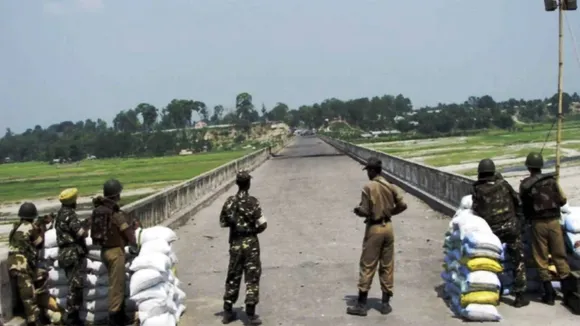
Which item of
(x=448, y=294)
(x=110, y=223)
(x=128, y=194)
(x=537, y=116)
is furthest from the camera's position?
(x=537, y=116)

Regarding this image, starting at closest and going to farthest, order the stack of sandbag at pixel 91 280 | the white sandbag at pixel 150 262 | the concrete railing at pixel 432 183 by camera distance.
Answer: the white sandbag at pixel 150 262, the stack of sandbag at pixel 91 280, the concrete railing at pixel 432 183

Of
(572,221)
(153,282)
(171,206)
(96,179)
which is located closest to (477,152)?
(96,179)

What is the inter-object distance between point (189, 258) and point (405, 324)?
5.85 m

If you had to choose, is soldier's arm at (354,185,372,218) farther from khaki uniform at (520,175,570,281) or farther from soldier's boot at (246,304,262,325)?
khaki uniform at (520,175,570,281)

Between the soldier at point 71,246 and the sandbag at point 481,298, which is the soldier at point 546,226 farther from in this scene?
the soldier at point 71,246

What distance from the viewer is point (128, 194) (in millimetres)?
42969

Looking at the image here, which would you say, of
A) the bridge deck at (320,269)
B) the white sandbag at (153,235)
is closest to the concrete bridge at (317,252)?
the bridge deck at (320,269)

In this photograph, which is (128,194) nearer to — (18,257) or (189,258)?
(189,258)

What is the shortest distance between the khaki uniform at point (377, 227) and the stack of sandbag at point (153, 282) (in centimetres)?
213

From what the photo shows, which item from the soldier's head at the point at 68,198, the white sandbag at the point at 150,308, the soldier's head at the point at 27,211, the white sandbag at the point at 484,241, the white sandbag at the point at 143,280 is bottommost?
the white sandbag at the point at 150,308

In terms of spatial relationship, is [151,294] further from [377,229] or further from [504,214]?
[504,214]

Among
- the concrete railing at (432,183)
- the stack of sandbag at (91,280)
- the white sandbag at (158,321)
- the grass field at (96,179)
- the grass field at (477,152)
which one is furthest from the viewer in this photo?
the grass field at (96,179)

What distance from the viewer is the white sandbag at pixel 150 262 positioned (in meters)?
7.63

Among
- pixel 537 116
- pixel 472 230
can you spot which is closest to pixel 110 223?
pixel 472 230
